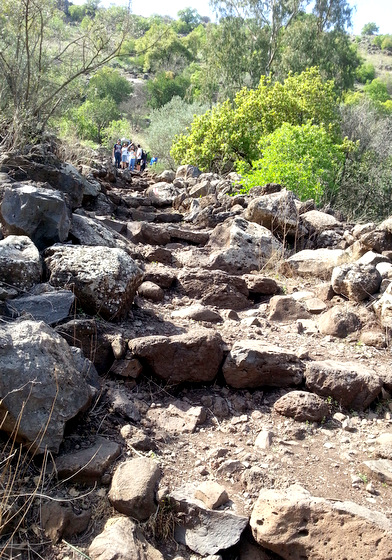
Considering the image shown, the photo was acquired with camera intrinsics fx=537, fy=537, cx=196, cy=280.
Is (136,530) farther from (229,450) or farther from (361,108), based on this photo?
(361,108)

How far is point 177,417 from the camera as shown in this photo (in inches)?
129

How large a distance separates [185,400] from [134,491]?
1050mm

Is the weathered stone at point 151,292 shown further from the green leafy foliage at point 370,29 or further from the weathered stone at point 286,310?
the green leafy foliage at point 370,29

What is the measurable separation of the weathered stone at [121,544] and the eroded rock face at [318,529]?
1.66 ft

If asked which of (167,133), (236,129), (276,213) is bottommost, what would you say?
(276,213)

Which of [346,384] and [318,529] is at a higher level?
[346,384]

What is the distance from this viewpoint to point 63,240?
478 centimetres

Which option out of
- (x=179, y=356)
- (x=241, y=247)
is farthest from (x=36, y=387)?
(x=241, y=247)

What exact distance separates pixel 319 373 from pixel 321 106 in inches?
591

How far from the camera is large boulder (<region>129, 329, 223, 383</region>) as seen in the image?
3510 mm

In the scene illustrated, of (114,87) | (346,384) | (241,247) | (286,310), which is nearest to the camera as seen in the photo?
(346,384)

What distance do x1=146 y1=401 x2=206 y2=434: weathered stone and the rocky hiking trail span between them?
0.4 inches

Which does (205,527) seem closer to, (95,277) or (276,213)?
(95,277)

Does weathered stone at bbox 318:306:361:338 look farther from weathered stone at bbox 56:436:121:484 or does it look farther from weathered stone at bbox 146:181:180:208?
weathered stone at bbox 146:181:180:208
